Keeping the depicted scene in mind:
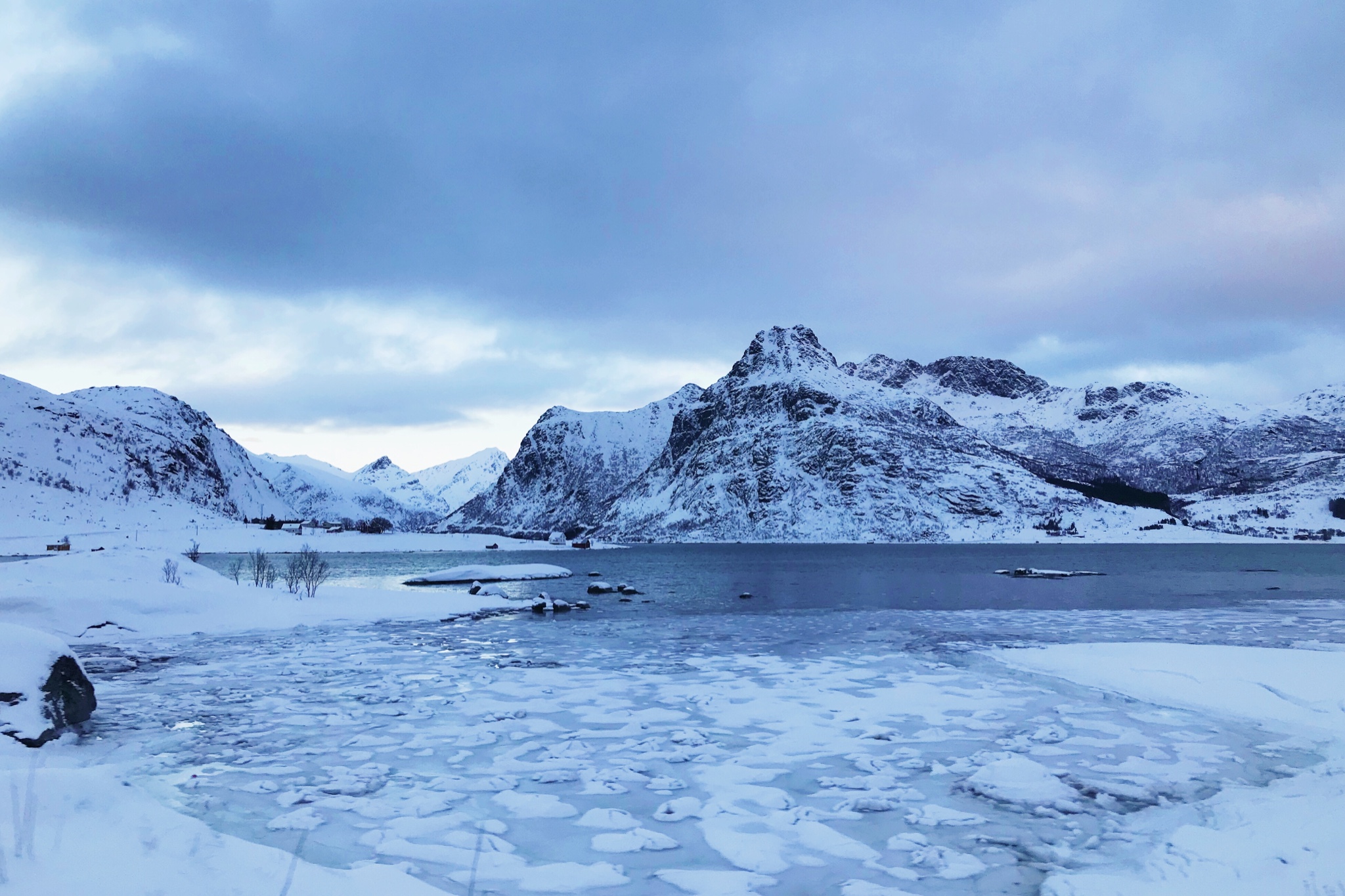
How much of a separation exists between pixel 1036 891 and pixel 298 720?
47.0ft

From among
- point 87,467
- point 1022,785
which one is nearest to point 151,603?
point 1022,785

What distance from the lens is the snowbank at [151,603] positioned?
1065 inches

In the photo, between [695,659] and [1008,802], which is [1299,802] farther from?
[695,659]

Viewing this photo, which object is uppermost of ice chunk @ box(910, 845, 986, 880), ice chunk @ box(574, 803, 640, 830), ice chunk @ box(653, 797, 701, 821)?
ice chunk @ box(910, 845, 986, 880)

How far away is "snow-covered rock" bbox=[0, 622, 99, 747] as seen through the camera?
12758 mm

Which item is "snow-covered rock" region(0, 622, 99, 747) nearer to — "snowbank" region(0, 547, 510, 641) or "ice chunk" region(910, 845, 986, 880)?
"snowbank" region(0, 547, 510, 641)

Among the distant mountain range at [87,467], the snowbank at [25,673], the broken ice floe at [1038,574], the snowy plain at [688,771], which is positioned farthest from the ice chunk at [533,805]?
the distant mountain range at [87,467]

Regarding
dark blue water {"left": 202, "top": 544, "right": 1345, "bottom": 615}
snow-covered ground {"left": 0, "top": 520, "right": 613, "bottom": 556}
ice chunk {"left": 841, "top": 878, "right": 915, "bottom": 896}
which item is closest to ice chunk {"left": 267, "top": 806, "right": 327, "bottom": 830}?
ice chunk {"left": 841, "top": 878, "right": 915, "bottom": 896}

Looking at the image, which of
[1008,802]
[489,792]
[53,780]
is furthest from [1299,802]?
[53,780]

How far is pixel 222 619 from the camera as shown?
32.5 meters

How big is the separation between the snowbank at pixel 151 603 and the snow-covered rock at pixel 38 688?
13.3m

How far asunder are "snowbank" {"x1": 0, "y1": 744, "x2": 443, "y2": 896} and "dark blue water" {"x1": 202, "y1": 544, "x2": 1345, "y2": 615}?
110 feet

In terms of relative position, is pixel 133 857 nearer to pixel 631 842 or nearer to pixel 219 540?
pixel 631 842

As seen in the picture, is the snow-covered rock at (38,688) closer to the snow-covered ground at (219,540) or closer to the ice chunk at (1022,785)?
the ice chunk at (1022,785)
